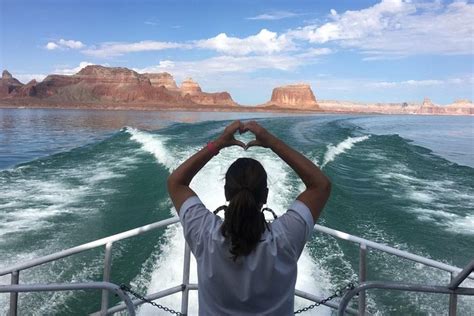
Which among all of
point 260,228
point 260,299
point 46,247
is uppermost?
point 260,228

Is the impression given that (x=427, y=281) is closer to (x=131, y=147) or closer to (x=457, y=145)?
(x=131, y=147)

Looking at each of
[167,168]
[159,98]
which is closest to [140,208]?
[167,168]

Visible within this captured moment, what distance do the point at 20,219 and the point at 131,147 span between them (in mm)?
10237

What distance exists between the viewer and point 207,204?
8820mm

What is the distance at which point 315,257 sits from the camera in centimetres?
634

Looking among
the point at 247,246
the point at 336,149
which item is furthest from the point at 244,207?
the point at 336,149

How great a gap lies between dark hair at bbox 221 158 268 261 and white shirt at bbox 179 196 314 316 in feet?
0.09

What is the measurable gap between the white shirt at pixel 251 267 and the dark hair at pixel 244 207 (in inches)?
1.1

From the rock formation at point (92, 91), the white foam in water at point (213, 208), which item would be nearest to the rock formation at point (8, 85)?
the rock formation at point (92, 91)

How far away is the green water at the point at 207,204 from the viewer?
226 inches

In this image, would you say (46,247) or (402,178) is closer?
(46,247)

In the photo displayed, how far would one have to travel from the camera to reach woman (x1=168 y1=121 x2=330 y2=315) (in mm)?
1459

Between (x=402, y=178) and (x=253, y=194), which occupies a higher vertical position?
(x=253, y=194)

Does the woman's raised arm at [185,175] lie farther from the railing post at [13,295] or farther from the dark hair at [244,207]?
the railing post at [13,295]
